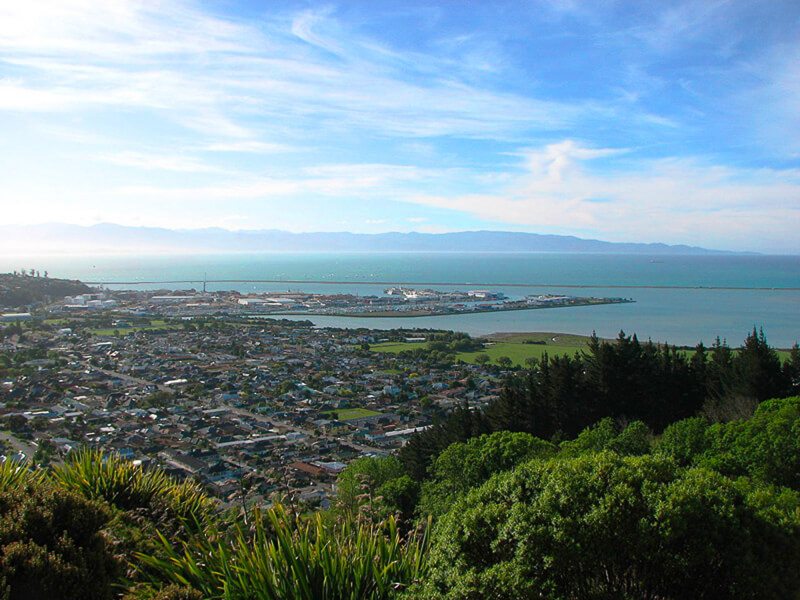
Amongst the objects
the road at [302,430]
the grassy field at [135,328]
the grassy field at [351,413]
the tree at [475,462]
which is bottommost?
the grassy field at [351,413]

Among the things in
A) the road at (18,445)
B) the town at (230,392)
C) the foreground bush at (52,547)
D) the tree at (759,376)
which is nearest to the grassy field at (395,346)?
the town at (230,392)

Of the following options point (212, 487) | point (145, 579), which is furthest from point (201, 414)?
point (145, 579)

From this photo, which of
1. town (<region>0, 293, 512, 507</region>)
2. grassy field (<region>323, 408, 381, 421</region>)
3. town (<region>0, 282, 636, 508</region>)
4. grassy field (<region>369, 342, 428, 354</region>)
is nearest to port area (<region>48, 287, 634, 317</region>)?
town (<region>0, 282, 636, 508</region>)

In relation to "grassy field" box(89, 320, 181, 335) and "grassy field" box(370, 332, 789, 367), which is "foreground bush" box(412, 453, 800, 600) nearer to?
"grassy field" box(370, 332, 789, 367)

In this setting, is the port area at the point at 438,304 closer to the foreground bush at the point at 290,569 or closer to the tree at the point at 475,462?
the tree at the point at 475,462

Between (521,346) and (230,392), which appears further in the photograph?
(521,346)

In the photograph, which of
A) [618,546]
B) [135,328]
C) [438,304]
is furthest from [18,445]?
[438,304]

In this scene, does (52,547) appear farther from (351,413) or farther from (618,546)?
(351,413)
